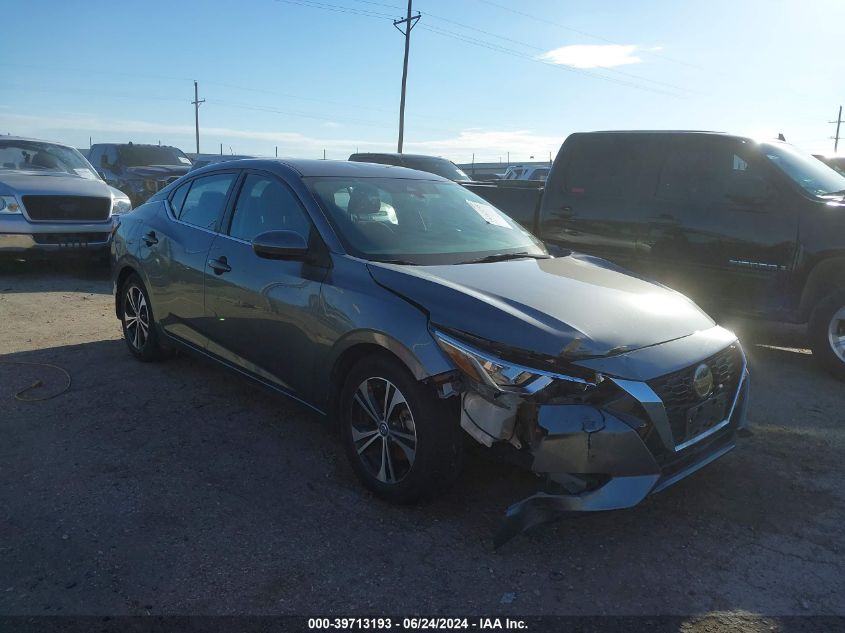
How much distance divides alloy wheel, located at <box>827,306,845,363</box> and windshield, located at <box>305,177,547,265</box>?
2.82 metres

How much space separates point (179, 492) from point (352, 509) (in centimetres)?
92

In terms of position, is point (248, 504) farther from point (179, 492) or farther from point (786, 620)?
point (786, 620)

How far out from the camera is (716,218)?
5.99 metres

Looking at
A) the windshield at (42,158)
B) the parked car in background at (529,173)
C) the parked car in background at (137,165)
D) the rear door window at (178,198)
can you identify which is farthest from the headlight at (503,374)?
the parked car in background at (529,173)

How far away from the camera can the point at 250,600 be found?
2574 mm

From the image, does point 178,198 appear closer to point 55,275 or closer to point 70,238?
point 70,238

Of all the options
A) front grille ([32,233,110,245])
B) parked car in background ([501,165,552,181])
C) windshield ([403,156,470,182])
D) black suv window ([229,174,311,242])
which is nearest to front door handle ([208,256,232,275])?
black suv window ([229,174,311,242])

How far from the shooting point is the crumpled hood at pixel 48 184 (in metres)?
8.56

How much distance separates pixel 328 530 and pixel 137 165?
15.2 meters

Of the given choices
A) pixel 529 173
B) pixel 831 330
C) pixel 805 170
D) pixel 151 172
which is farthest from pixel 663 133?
pixel 529 173

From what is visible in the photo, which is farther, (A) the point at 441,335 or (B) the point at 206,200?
(B) the point at 206,200

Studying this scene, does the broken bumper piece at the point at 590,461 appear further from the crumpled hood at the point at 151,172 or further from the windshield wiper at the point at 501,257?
the crumpled hood at the point at 151,172

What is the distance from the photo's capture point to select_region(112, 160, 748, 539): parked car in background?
108 inches

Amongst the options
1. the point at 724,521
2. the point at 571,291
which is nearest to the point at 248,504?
the point at 571,291
